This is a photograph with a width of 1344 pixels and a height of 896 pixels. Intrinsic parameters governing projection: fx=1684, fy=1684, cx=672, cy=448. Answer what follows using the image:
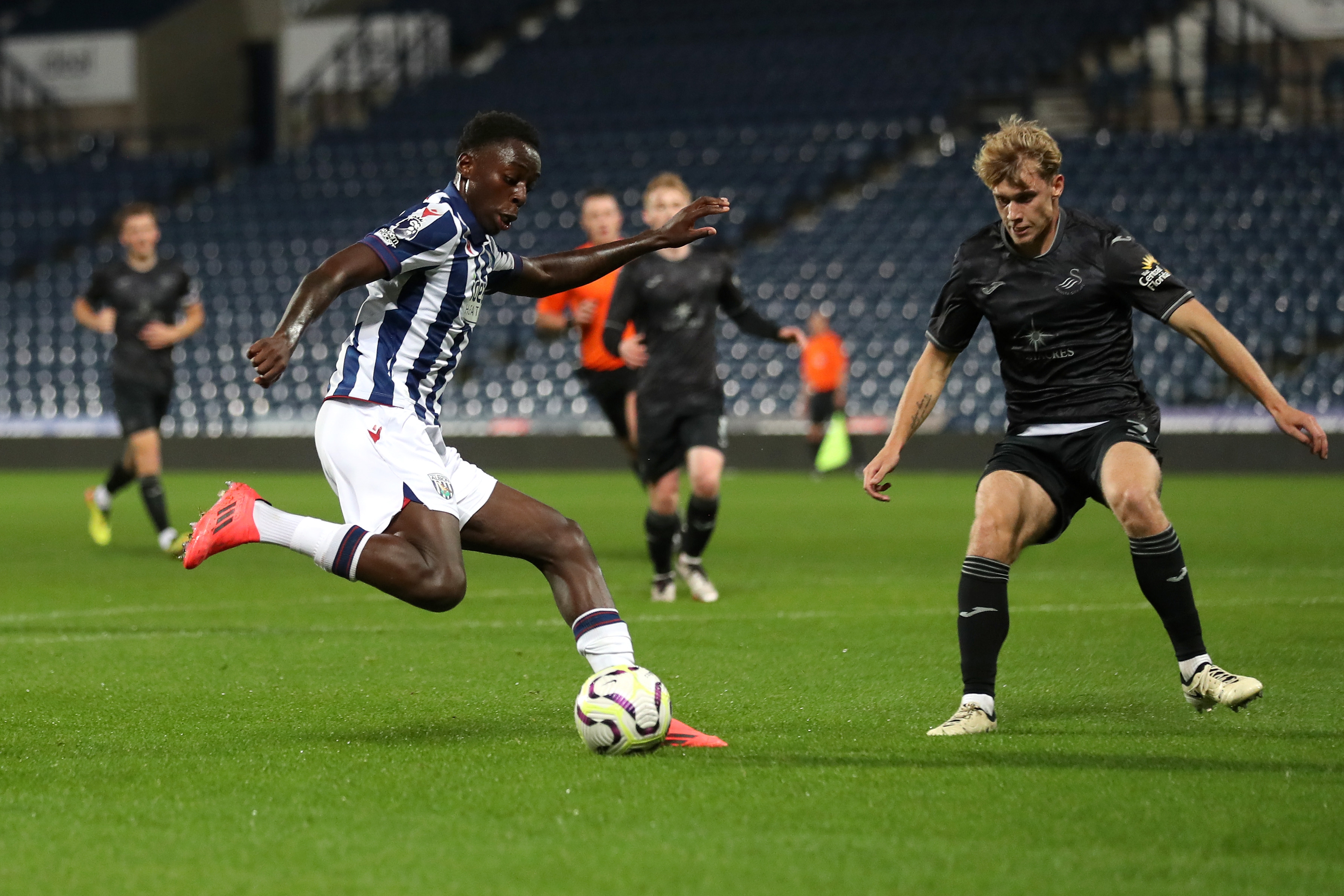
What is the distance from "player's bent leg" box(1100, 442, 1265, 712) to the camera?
5.23m

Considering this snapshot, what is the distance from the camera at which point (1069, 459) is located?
542cm

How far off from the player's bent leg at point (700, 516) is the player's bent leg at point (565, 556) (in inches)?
143

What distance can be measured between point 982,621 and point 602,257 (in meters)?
1.69

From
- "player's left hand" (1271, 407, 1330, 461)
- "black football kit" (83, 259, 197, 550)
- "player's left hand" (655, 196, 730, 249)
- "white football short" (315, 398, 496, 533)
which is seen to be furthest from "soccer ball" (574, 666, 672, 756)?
"black football kit" (83, 259, 197, 550)

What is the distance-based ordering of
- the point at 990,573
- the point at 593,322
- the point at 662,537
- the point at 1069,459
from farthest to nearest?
the point at 593,322
the point at 662,537
the point at 1069,459
the point at 990,573

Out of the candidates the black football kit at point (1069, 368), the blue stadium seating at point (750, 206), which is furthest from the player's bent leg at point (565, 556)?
the blue stadium seating at point (750, 206)

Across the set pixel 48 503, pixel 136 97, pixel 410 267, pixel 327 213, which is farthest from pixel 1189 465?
pixel 136 97

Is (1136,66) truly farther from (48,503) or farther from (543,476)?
(48,503)

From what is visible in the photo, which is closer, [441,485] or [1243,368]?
[441,485]

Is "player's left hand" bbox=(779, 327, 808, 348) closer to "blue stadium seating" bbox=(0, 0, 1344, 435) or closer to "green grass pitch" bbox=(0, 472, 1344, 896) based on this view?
"green grass pitch" bbox=(0, 472, 1344, 896)

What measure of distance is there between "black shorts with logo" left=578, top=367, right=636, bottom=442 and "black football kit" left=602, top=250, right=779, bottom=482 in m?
1.83

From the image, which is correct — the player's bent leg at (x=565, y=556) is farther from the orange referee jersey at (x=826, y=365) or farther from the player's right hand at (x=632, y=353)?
the orange referee jersey at (x=826, y=365)

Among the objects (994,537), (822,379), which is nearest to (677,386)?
(994,537)

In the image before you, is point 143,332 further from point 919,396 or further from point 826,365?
point 826,365
